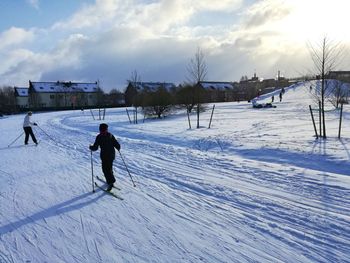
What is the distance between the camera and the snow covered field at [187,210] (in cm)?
430

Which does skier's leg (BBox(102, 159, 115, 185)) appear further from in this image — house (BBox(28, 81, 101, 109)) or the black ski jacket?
house (BBox(28, 81, 101, 109))

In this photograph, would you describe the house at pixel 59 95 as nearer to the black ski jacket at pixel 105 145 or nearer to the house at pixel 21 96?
the house at pixel 21 96

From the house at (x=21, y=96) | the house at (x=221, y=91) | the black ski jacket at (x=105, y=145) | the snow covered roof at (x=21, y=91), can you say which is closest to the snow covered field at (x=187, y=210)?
the black ski jacket at (x=105, y=145)

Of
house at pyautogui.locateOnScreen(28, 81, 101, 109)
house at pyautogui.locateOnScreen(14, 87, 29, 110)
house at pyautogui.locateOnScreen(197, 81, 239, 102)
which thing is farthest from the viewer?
house at pyautogui.locateOnScreen(14, 87, 29, 110)

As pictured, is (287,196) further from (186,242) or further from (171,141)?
(171,141)

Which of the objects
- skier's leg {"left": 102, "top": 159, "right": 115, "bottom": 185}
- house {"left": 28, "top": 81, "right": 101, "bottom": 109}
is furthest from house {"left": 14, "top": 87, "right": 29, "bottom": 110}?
A: skier's leg {"left": 102, "top": 159, "right": 115, "bottom": 185}

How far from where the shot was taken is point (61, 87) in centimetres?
9200

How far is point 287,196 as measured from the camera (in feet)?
20.4

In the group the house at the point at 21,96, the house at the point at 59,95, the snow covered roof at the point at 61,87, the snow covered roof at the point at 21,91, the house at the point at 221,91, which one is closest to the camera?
the house at the point at 221,91

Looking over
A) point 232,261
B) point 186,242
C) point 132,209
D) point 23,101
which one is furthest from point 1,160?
point 23,101

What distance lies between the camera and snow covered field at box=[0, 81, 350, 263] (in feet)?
14.1

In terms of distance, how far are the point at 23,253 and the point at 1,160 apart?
840 centimetres

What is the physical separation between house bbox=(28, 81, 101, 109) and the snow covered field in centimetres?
8087

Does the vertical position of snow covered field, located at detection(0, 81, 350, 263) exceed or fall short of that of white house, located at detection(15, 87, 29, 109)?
it falls short
